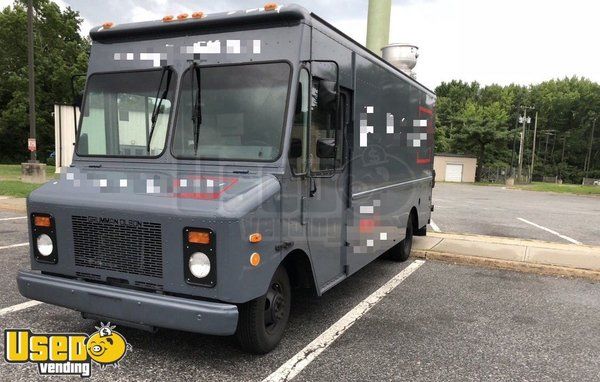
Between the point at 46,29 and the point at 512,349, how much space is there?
153 feet

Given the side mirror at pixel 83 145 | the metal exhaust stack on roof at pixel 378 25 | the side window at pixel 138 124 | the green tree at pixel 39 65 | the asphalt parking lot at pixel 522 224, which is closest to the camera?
the side window at pixel 138 124

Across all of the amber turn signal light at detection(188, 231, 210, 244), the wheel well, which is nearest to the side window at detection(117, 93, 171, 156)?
the amber turn signal light at detection(188, 231, 210, 244)

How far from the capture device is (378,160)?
5711mm

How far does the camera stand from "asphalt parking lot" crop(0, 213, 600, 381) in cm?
364

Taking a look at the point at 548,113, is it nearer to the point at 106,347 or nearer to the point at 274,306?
the point at 274,306

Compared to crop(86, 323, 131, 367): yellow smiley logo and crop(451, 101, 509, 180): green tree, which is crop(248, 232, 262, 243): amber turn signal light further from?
crop(451, 101, 509, 180): green tree

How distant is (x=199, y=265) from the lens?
3223 millimetres

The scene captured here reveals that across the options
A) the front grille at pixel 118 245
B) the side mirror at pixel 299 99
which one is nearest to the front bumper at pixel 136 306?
the front grille at pixel 118 245

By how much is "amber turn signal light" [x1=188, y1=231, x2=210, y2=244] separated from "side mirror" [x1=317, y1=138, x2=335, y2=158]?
125 cm

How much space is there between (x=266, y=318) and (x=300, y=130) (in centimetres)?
162

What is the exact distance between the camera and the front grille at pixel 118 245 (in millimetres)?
3355

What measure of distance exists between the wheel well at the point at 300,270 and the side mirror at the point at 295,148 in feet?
2.91

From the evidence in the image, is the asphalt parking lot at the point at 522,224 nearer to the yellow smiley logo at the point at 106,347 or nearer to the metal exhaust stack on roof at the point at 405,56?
the metal exhaust stack on roof at the point at 405,56

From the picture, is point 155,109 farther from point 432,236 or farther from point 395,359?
point 432,236
